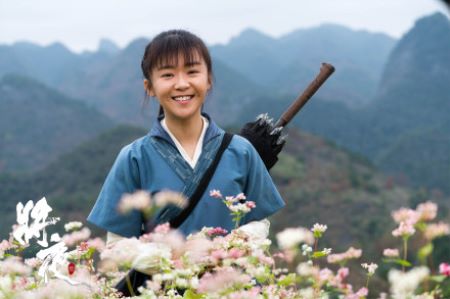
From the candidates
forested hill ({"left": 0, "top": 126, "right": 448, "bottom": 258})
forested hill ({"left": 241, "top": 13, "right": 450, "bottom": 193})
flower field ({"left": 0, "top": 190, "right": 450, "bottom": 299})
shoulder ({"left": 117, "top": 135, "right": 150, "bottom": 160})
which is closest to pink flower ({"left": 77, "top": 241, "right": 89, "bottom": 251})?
flower field ({"left": 0, "top": 190, "right": 450, "bottom": 299})

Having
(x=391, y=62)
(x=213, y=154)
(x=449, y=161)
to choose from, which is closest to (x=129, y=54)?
Answer: (x=391, y=62)

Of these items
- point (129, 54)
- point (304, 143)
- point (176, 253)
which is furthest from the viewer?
point (129, 54)

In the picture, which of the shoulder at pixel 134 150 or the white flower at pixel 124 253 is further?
the shoulder at pixel 134 150

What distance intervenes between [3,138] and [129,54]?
61.7 meters

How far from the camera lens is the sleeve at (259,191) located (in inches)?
85.0

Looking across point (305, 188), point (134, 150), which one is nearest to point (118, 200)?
point (134, 150)

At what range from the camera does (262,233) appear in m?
2.07

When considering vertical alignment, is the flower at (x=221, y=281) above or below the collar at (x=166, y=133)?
below

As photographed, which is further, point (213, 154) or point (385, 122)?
point (385, 122)

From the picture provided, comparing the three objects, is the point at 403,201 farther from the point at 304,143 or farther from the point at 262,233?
the point at 262,233

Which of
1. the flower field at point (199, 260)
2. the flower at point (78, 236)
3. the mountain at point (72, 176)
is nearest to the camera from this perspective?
the flower field at point (199, 260)

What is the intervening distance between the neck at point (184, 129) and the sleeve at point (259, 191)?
0.61 feet

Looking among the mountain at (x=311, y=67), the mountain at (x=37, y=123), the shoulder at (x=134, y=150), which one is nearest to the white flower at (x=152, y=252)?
the shoulder at (x=134, y=150)

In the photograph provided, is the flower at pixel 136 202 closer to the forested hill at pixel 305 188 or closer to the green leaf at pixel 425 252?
the green leaf at pixel 425 252
